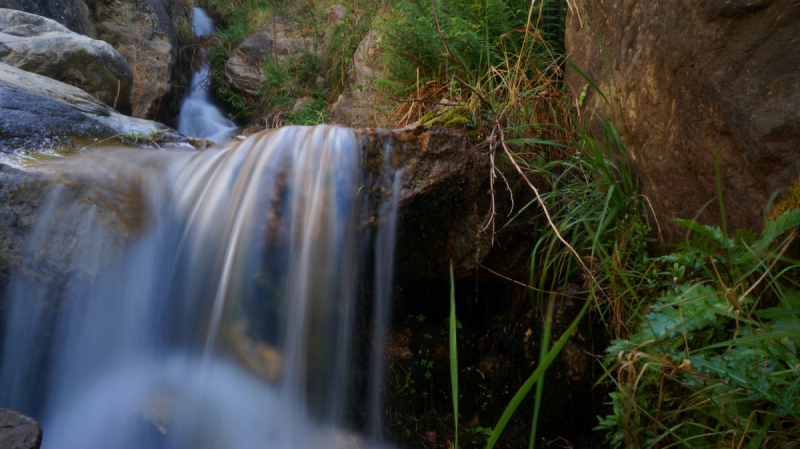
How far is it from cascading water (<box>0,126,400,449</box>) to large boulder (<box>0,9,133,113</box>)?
2.18 m

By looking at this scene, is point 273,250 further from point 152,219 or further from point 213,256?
point 152,219

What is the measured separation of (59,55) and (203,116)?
2909 millimetres

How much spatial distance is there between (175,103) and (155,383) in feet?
19.1

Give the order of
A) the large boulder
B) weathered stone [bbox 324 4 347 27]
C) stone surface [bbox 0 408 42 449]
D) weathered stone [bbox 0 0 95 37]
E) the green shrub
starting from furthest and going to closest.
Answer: weathered stone [bbox 324 4 347 27]
weathered stone [bbox 0 0 95 37]
the large boulder
the green shrub
stone surface [bbox 0 408 42 449]

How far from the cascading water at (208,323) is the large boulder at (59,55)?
218 cm

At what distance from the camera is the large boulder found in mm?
3650

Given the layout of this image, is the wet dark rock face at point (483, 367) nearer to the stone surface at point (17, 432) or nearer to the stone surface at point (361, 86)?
the stone surface at point (17, 432)

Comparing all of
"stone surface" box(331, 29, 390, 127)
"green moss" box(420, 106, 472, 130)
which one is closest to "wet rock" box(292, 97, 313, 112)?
"stone surface" box(331, 29, 390, 127)

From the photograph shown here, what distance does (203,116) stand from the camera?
6758mm

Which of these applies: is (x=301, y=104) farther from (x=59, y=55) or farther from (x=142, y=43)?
(x=59, y=55)

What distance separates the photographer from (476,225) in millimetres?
2074

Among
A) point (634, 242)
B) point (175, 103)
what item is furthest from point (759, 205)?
point (175, 103)

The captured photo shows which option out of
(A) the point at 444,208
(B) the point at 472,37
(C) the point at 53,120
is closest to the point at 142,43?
(C) the point at 53,120

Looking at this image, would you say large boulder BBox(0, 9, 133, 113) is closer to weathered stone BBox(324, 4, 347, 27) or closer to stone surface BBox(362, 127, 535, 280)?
weathered stone BBox(324, 4, 347, 27)
